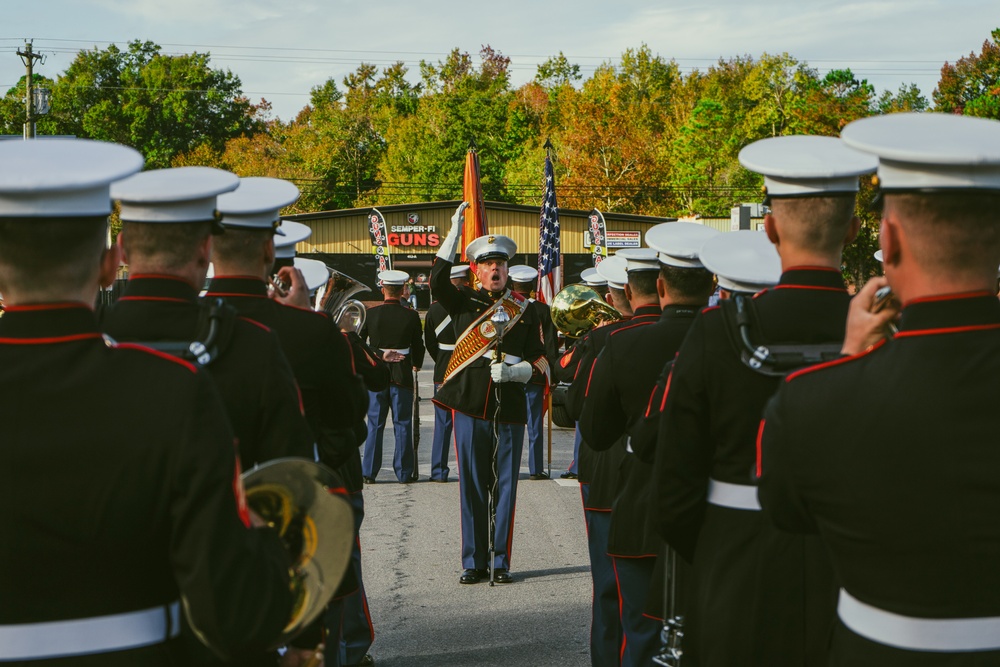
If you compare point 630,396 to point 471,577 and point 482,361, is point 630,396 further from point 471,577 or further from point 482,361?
point 482,361

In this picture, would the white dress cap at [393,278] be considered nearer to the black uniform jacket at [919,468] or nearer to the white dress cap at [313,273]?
the white dress cap at [313,273]

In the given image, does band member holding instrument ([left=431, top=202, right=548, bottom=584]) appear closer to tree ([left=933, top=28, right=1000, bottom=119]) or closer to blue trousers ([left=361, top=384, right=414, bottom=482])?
blue trousers ([left=361, top=384, right=414, bottom=482])

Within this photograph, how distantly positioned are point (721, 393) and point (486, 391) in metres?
5.17

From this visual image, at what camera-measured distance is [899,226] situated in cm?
229

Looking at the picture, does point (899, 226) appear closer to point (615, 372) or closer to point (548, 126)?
point (615, 372)

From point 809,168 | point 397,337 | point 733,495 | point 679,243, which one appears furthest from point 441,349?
point 809,168

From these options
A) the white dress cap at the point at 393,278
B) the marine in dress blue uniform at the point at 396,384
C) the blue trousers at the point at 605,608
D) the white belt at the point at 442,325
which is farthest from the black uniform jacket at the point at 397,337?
the blue trousers at the point at 605,608

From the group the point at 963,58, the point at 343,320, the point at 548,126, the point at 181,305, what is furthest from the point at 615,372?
the point at 548,126

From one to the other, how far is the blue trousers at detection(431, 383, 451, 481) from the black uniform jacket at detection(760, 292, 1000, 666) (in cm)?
983

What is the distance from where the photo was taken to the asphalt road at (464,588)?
6.66 metres

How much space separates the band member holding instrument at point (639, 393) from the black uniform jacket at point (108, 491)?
9.01 feet

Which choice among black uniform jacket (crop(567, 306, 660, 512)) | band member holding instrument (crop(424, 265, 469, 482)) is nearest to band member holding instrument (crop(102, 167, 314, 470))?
black uniform jacket (crop(567, 306, 660, 512))

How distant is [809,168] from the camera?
3352 mm

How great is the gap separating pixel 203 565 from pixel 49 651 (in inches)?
12.8
